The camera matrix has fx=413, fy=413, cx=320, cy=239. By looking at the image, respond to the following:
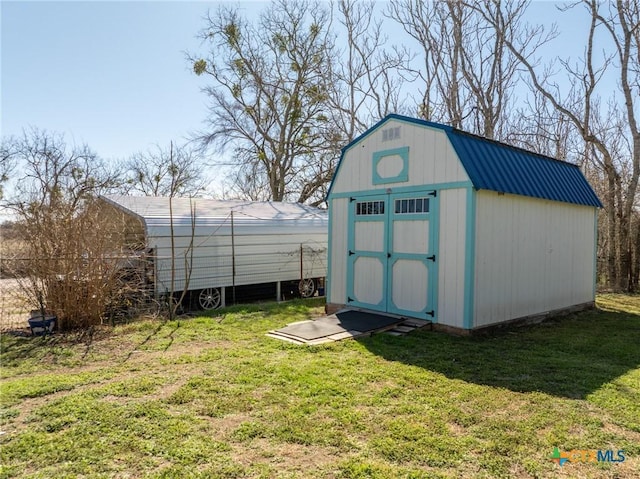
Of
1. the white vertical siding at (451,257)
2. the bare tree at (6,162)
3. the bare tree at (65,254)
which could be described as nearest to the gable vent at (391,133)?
the white vertical siding at (451,257)

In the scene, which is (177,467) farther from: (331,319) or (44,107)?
(44,107)

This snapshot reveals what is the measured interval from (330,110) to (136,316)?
14223mm

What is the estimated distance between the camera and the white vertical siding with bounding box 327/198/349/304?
7766 millimetres

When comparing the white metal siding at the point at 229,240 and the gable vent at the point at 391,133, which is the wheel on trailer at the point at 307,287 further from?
the gable vent at the point at 391,133

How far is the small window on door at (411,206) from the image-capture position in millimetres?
6469

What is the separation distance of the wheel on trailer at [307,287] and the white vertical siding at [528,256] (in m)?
6.00

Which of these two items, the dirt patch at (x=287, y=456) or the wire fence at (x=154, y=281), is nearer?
the dirt patch at (x=287, y=456)

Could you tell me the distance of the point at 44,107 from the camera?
1174 centimetres

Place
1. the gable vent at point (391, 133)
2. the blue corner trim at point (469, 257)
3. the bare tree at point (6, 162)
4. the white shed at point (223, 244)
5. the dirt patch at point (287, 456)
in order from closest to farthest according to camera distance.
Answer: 1. the dirt patch at point (287, 456)
2. the blue corner trim at point (469, 257)
3. the gable vent at point (391, 133)
4. the white shed at point (223, 244)
5. the bare tree at point (6, 162)

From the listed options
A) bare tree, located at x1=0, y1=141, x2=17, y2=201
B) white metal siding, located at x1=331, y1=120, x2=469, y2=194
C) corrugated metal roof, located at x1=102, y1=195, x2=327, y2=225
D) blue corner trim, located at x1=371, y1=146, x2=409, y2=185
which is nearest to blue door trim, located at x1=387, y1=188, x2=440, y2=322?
white metal siding, located at x1=331, y1=120, x2=469, y2=194

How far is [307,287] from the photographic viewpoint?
11875 mm

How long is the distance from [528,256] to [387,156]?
2.94 m

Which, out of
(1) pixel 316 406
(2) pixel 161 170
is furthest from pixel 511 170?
(2) pixel 161 170

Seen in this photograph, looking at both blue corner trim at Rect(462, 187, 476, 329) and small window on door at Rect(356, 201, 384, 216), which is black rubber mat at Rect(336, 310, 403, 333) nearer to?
blue corner trim at Rect(462, 187, 476, 329)
